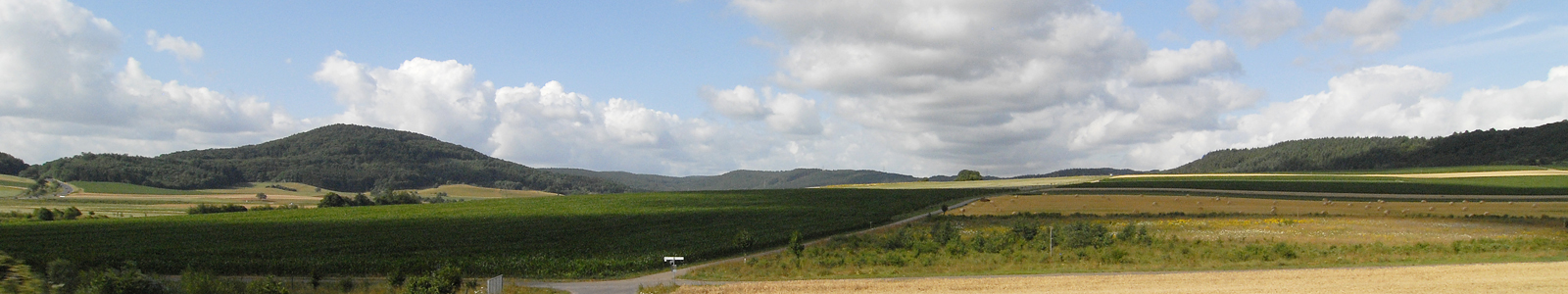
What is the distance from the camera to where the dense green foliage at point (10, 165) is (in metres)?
132

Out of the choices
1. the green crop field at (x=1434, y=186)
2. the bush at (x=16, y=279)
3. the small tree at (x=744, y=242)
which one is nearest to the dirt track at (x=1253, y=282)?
the small tree at (x=744, y=242)

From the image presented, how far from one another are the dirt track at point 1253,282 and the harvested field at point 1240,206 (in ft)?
119

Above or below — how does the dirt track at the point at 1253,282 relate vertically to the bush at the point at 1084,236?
below

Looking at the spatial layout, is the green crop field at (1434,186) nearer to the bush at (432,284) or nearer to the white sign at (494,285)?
the white sign at (494,285)

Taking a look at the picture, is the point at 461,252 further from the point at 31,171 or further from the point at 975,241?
the point at 31,171

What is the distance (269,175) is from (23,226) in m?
138

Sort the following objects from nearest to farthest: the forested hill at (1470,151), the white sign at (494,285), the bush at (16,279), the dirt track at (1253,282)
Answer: the bush at (16,279) < the dirt track at (1253,282) < the white sign at (494,285) < the forested hill at (1470,151)

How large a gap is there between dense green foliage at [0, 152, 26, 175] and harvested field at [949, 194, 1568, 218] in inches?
6199

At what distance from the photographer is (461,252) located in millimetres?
39219

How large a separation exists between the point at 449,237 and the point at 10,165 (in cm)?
14183

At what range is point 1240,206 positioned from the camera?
208ft

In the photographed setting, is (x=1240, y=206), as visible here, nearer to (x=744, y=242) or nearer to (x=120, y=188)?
(x=744, y=242)

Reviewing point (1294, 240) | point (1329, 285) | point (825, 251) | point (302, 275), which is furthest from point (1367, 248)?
point (302, 275)

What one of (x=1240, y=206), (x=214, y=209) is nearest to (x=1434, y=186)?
(x=1240, y=206)
